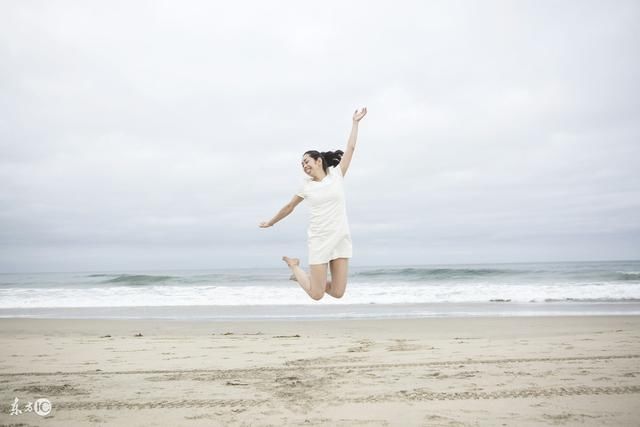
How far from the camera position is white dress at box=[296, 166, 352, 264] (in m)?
5.12

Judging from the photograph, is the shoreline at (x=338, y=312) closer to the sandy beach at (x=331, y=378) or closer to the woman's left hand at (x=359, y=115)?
the sandy beach at (x=331, y=378)

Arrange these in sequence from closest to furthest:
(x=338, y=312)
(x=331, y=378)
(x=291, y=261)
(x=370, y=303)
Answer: (x=331, y=378) < (x=291, y=261) < (x=338, y=312) < (x=370, y=303)

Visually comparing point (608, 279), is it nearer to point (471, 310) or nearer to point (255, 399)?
point (471, 310)

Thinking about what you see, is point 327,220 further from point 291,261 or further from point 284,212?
point 291,261

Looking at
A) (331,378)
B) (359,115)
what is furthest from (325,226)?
(331,378)

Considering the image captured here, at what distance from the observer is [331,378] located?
211 inches

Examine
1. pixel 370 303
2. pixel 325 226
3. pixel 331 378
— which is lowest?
pixel 370 303

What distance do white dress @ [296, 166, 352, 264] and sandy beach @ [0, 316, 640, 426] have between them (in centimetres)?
141

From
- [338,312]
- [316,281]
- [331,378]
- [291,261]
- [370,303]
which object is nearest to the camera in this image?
[316,281]

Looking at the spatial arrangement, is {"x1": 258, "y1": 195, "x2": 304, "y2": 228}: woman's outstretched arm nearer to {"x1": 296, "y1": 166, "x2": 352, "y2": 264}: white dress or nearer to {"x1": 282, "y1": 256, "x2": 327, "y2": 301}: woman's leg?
{"x1": 296, "y1": 166, "x2": 352, "y2": 264}: white dress

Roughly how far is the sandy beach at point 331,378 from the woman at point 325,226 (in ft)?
3.60

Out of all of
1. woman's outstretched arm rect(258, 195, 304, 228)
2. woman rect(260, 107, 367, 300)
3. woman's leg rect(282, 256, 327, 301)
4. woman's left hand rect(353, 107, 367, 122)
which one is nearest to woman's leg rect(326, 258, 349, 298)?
woman rect(260, 107, 367, 300)

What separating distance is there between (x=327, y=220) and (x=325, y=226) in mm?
70

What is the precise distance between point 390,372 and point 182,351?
3.70 metres
